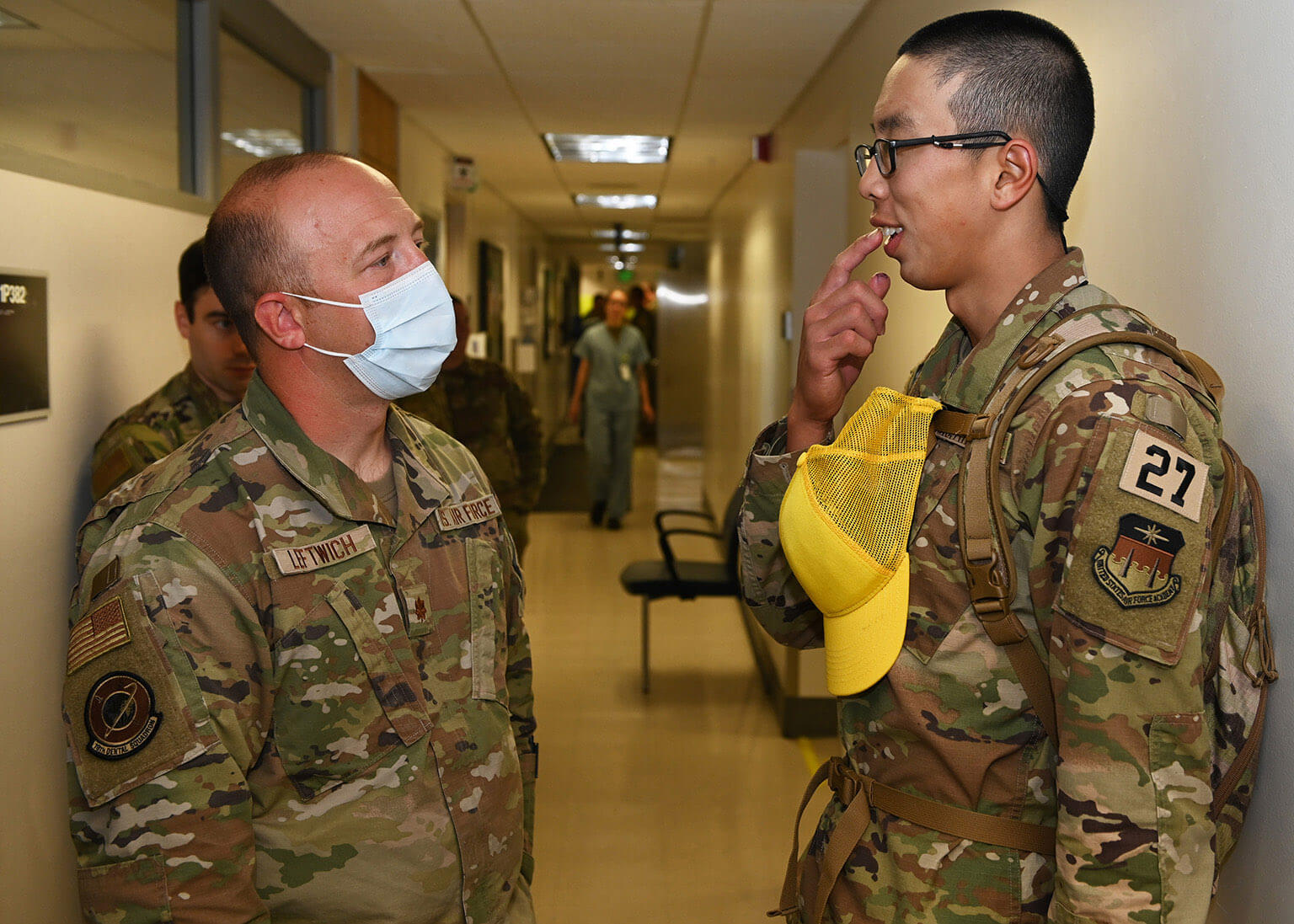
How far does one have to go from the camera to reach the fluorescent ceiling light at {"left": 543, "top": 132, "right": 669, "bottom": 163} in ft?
22.0

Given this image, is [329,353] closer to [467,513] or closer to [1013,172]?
[467,513]

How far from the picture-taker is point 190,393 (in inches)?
101

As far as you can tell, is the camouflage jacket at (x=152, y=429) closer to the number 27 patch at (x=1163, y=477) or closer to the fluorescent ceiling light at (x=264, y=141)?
the fluorescent ceiling light at (x=264, y=141)

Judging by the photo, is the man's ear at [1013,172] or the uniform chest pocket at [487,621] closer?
the man's ear at [1013,172]

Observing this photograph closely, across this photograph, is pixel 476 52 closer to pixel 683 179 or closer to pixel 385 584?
pixel 385 584

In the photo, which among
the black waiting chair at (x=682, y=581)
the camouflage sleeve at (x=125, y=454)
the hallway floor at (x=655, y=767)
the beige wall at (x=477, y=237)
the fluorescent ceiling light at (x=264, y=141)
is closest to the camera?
the camouflage sleeve at (x=125, y=454)

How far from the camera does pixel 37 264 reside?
230 cm

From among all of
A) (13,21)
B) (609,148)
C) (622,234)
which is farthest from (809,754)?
(622,234)

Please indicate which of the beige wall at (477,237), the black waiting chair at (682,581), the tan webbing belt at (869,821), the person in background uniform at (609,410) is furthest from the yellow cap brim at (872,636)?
the person in background uniform at (609,410)

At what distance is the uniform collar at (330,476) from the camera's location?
4.56ft

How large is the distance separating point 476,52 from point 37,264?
8.38 feet

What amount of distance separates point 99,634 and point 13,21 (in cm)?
168

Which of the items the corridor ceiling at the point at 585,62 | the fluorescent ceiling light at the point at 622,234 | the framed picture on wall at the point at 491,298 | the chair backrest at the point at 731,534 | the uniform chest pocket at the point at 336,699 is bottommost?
the chair backrest at the point at 731,534

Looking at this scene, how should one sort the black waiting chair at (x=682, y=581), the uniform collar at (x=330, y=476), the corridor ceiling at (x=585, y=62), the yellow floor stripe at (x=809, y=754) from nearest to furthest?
1. the uniform collar at (x=330, y=476)
2. the corridor ceiling at (x=585, y=62)
3. the yellow floor stripe at (x=809, y=754)
4. the black waiting chair at (x=682, y=581)
